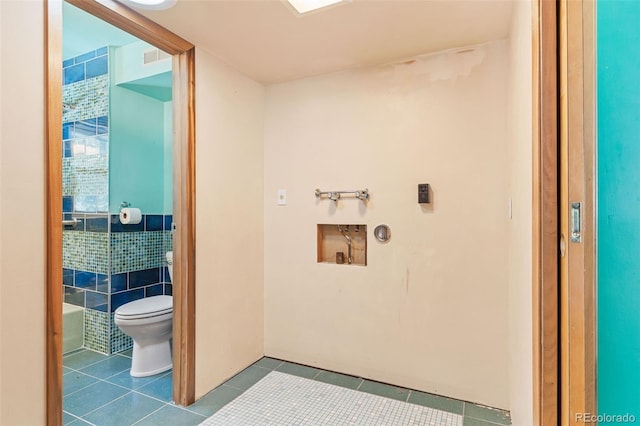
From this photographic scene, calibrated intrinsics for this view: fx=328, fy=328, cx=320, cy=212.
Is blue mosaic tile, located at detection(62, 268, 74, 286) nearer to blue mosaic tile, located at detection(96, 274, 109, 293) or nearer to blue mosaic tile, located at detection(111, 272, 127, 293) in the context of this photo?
blue mosaic tile, located at detection(96, 274, 109, 293)

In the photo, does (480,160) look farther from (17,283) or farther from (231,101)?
(17,283)

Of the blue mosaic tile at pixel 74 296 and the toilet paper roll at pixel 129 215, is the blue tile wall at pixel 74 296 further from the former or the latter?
the toilet paper roll at pixel 129 215

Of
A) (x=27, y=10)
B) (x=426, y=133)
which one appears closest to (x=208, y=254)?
(x=27, y=10)

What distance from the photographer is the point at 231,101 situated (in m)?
2.32

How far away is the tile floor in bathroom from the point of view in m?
1.81

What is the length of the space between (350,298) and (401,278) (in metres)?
0.40

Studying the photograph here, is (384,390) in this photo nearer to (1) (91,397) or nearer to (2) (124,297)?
(1) (91,397)

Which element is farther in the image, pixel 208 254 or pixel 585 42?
pixel 208 254

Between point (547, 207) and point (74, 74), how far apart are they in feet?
11.9

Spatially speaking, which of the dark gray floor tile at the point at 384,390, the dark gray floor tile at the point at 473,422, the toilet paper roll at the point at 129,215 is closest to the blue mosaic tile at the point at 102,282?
the toilet paper roll at the point at 129,215

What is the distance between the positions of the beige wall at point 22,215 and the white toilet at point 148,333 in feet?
3.04

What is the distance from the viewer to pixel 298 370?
7.88 ft

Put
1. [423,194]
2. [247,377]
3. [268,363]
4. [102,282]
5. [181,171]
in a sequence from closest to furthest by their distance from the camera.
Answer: [181,171] → [423,194] → [247,377] → [268,363] → [102,282]

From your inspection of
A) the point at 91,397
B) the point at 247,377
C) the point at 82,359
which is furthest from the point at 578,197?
the point at 82,359
